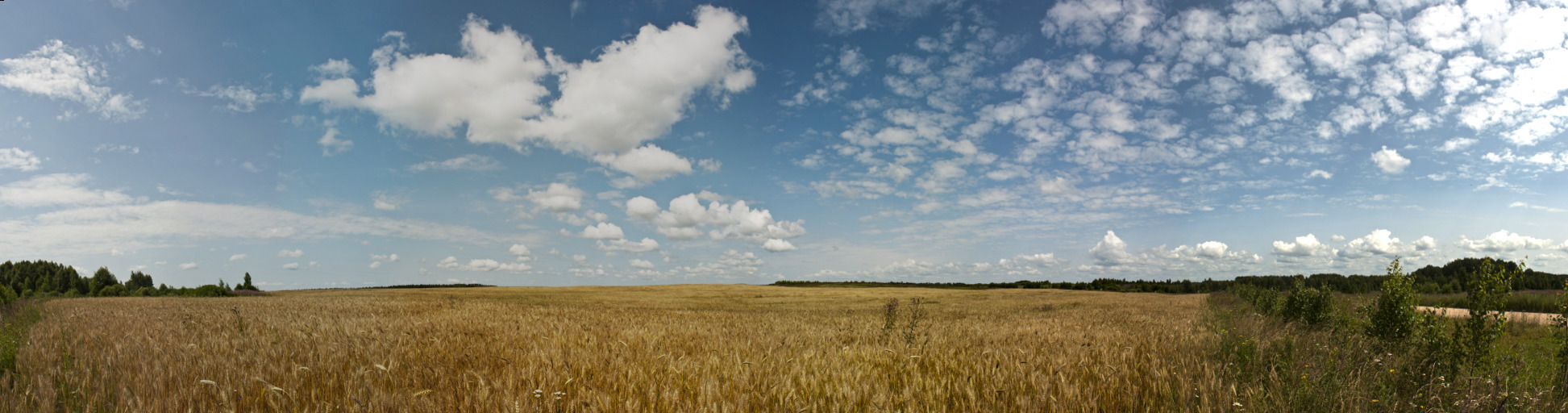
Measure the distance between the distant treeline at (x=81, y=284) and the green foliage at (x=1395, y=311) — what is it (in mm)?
54418

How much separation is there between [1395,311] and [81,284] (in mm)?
90249

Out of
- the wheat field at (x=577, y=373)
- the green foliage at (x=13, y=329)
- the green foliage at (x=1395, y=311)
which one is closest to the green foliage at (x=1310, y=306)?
the green foliage at (x=1395, y=311)

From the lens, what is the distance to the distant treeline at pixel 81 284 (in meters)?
39.9

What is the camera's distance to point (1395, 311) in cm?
1184

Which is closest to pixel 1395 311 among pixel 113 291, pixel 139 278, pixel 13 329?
A: pixel 13 329

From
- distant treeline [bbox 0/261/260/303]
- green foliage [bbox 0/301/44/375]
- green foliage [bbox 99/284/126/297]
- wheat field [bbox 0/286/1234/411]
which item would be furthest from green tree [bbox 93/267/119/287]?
wheat field [bbox 0/286/1234/411]

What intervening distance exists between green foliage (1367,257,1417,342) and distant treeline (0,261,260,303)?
179 feet

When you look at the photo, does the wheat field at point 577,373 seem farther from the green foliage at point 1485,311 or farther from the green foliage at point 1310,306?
the green foliage at point 1310,306

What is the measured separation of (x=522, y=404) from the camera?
3811mm

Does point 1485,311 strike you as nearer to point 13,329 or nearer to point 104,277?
point 13,329

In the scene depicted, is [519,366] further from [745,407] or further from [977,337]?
[977,337]

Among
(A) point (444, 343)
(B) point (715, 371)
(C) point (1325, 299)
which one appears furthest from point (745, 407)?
(C) point (1325, 299)

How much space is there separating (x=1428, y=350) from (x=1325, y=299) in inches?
485

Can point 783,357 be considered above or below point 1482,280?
below
